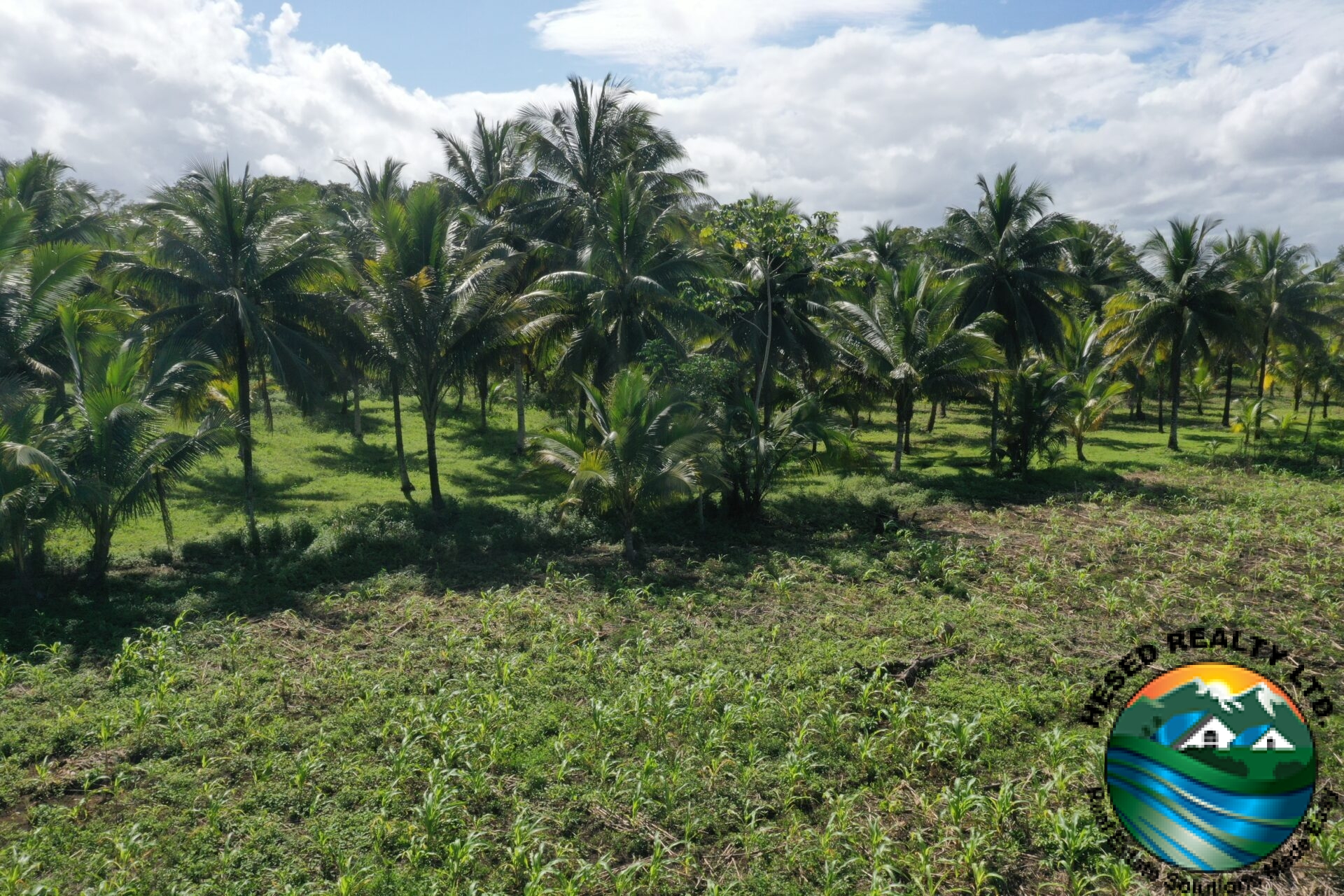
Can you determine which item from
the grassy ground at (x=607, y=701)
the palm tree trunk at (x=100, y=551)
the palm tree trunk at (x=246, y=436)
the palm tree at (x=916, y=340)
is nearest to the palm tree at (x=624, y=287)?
the grassy ground at (x=607, y=701)

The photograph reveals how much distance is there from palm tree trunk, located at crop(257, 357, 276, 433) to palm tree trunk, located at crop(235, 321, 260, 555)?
0.39 meters

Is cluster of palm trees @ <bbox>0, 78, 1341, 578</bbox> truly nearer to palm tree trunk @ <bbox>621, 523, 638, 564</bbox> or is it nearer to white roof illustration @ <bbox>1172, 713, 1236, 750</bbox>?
palm tree trunk @ <bbox>621, 523, 638, 564</bbox>

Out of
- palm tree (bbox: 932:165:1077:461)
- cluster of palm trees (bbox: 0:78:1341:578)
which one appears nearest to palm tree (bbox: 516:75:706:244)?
cluster of palm trees (bbox: 0:78:1341:578)

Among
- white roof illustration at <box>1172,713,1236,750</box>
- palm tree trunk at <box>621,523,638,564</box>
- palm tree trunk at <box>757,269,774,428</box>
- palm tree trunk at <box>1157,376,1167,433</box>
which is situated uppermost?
palm tree trunk at <box>757,269,774,428</box>

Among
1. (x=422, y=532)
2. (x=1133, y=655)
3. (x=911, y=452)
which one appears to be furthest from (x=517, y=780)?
(x=911, y=452)

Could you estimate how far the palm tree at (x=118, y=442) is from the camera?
11.3m

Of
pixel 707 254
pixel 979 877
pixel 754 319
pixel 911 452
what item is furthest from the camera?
pixel 911 452

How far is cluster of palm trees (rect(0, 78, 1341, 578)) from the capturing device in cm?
1279

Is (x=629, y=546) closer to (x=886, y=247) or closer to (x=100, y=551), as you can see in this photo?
(x=100, y=551)

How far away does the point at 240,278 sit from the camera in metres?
15.2

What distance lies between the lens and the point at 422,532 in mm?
14547

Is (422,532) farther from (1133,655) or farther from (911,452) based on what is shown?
(911,452)

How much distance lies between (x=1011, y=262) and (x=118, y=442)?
20925mm

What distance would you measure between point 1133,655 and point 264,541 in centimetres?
1289
